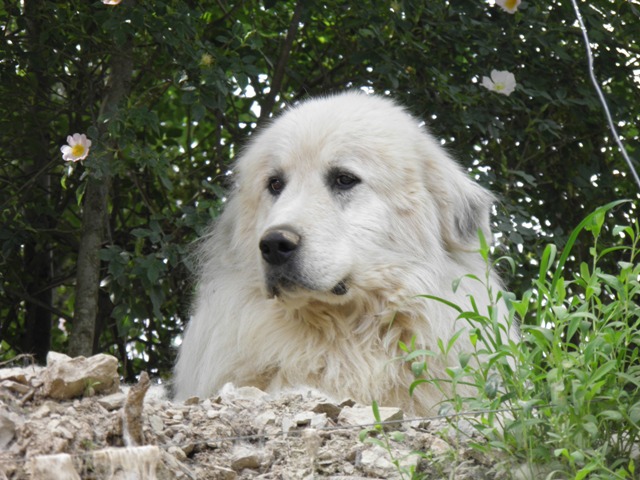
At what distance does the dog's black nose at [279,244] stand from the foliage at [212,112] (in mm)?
1133

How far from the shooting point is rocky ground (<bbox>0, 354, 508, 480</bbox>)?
244 cm

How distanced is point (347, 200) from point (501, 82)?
1.48 meters

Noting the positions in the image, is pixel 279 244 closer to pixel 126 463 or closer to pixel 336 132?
pixel 336 132

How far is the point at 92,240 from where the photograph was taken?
5.49 meters

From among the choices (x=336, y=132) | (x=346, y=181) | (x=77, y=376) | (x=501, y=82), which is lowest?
(x=77, y=376)

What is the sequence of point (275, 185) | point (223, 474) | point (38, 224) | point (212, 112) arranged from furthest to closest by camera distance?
point (212, 112), point (38, 224), point (275, 185), point (223, 474)

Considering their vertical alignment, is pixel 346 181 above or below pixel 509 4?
below

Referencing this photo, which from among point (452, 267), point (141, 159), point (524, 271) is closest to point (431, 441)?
point (452, 267)

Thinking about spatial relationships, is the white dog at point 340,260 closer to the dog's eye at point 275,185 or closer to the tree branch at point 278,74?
the dog's eye at point 275,185

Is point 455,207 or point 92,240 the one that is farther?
point 92,240

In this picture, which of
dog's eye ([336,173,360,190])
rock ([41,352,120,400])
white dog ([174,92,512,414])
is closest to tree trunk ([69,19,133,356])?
white dog ([174,92,512,414])

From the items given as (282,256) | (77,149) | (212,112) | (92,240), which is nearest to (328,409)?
(282,256)

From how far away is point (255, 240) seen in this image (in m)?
4.35

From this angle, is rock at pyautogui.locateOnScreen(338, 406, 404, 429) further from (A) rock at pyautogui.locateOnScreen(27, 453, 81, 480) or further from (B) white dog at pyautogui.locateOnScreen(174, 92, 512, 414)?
(A) rock at pyautogui.locateOnScreen(27, 453, 81, 480)
